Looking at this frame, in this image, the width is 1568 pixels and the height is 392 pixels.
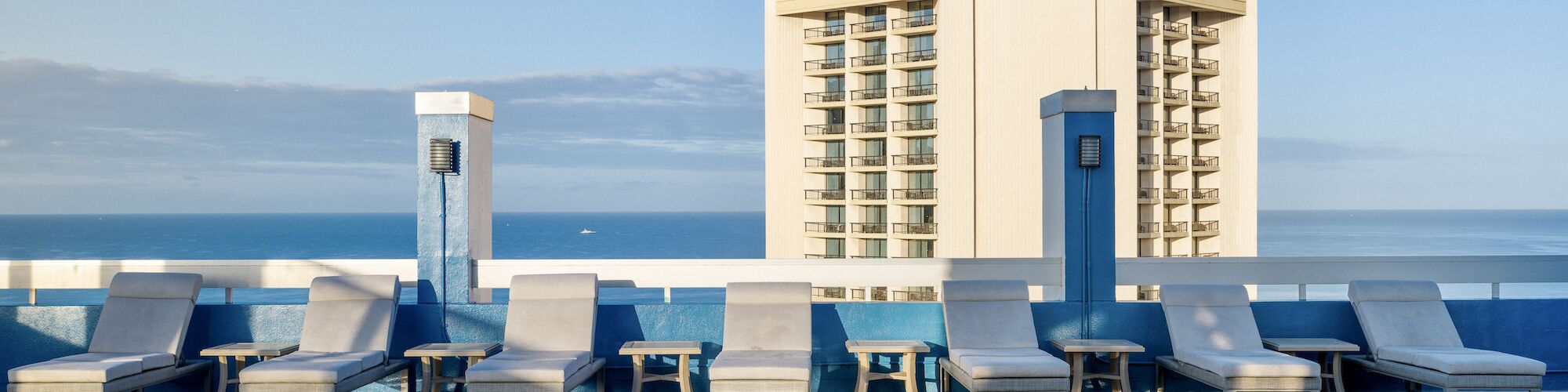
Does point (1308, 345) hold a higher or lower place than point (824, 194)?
lower

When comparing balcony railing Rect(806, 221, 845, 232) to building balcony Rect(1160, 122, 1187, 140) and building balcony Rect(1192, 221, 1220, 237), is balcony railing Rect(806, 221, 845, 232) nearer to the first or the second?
building balcony Rect(1160, 122, 1187, 140)

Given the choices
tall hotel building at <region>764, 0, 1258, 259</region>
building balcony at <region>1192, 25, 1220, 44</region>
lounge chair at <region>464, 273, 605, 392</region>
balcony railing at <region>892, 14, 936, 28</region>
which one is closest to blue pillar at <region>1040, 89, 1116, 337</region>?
lounge chair at <region>464, 273, 605, 392</region>

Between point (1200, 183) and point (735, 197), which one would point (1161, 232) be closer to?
point (1200, 183)

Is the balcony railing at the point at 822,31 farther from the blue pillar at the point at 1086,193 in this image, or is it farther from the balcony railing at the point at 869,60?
the blue pillar at the point at 1086,193

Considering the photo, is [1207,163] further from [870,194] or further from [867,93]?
[867,93]

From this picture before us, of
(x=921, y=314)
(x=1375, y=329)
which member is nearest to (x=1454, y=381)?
(x=1375, y=329)

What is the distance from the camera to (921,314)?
5414 millimetres

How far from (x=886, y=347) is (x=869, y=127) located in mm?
37446

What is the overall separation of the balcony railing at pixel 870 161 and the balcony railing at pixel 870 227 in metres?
2.57

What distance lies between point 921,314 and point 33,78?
166ft

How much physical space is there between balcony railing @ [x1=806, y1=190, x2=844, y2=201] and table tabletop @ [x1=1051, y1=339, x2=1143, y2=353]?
122 ft

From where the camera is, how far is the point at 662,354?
479 cm

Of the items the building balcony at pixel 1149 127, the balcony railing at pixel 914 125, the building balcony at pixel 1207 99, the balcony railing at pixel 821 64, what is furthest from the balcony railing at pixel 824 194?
the building balcony at pixel 1207 99

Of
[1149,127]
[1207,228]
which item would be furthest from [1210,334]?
[1207,228]
